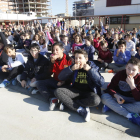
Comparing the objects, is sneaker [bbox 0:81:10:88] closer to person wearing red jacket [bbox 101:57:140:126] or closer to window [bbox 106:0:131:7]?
person wearing red jacket [bbox 101:57:140:126]

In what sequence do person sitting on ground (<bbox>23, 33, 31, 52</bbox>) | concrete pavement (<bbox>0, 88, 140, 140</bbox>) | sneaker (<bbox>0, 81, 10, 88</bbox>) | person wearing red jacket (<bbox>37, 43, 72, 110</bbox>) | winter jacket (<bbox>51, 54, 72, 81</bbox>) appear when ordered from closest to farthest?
1. concrete pavement (<bbox>0, 88, 140, 140</bbox>)
2. person wearing red jacket (<bbox>37, 43, 72, 110</bbox>)
3. winter jacket (<bbox>51, 54, 72, 81</bbox>)
4. sneaker (<bbox>0, 81, 10, 88</bbox>)
5. person sitting on ground (<bbox>23, 33, 31, 52</bbox>)

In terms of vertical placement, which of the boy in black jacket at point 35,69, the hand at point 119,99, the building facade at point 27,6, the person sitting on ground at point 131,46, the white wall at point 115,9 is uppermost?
the building facade at point 27,6

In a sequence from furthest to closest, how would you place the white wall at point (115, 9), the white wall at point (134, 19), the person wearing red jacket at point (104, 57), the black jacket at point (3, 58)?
1. the white wall at point (115, 9)
2. the white wall at point (134, 19)
3. the person wearing red jacket at point (104, 57)
4. the black jacket at point (3, 58)

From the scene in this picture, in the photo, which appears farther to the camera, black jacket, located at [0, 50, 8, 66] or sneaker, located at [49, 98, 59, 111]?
black jacket, located at [0, 50, 8, 66]

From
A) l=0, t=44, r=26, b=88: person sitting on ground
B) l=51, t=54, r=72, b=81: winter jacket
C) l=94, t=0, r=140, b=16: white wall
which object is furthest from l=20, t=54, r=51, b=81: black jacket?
l=94, t=0, r=140, b=16: white wall

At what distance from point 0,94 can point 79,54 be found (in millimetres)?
2036

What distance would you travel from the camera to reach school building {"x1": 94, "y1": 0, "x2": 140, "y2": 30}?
20.7 metres

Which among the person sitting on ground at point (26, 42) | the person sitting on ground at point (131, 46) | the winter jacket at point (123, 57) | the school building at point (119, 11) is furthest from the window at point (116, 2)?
the winter jacket at point (123, 57)

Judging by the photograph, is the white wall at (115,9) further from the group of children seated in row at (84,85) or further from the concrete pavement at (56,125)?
the concrete pavement at (56,125)

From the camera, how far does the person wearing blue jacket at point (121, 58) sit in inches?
160

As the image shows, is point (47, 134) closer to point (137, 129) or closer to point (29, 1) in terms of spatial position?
point (137, 129)

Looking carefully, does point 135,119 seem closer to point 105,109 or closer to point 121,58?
point 105,109

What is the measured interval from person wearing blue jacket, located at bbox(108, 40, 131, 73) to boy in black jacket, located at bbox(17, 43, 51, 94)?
2270 millimetres

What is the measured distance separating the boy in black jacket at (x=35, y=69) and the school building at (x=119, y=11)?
1929 centimetres
